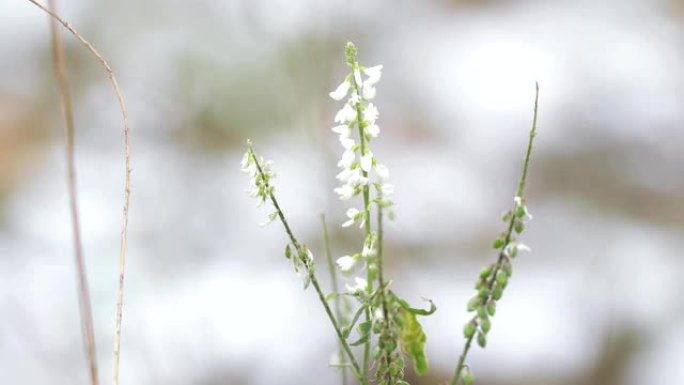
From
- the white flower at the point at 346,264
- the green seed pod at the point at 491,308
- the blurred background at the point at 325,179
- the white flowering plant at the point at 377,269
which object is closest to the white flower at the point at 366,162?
the white flowering plant at the point at 377,269

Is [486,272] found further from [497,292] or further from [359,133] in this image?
[359,133]

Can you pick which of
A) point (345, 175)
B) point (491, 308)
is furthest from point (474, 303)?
point (345, 175)

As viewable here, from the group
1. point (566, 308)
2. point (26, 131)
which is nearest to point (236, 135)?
point (26, 131)

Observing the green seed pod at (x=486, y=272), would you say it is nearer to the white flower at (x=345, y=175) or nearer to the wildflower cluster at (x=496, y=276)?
the wildflower cluster at (x=496, y=276)

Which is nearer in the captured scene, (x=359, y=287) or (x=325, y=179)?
(x=359, y=287)

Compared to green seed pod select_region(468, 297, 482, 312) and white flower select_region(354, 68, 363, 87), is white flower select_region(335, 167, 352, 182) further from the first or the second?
green seed pod select_region(468, 297, 482, 312)

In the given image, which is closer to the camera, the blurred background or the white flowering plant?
the white flowering plant

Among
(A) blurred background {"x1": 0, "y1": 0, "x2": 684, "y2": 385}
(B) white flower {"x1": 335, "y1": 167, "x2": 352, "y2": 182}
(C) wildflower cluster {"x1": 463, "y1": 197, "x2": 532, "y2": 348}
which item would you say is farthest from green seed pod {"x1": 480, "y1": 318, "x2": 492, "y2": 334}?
(A) blurred background {"x1": 0, "y1": 0, "x2": 684, "y2": 385}

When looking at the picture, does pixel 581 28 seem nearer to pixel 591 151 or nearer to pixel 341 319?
pixel 591 151
